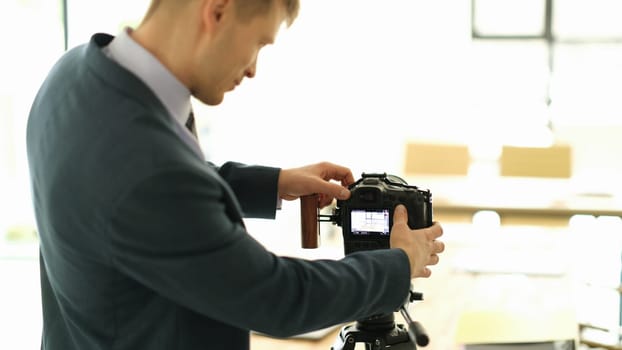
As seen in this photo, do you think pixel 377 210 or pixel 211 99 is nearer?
pixel 211 99

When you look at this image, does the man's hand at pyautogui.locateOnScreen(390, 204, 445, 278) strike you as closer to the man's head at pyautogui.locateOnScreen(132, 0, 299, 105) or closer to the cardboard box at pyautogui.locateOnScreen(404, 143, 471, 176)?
the man's head at pyautogui.locateOnScreen(132, 0, 299, 105)

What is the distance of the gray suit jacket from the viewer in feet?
Answer: 2.94

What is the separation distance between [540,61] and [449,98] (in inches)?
30.5

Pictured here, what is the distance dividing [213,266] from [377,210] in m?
0.43

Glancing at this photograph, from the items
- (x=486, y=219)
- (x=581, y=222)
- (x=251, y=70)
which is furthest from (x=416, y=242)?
(x=486, y=219)

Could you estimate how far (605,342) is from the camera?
1.70 metres

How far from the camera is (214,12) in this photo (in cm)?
97

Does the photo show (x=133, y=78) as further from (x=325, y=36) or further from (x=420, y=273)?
(x=325, y=36)

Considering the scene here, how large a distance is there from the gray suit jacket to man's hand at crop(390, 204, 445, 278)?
0.16 ft

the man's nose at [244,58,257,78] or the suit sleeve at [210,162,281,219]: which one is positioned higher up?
the man's nose at [244,58,257,78]

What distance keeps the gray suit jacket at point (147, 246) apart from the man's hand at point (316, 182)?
31 cm

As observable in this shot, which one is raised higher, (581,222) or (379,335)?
(379,335)

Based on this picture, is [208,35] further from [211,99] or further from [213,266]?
[213,266]

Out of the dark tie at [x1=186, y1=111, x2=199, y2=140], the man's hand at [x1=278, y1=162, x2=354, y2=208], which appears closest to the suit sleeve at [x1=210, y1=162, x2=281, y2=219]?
the man's hand at [x1=278, y1=162, x2=354, y2=208]
